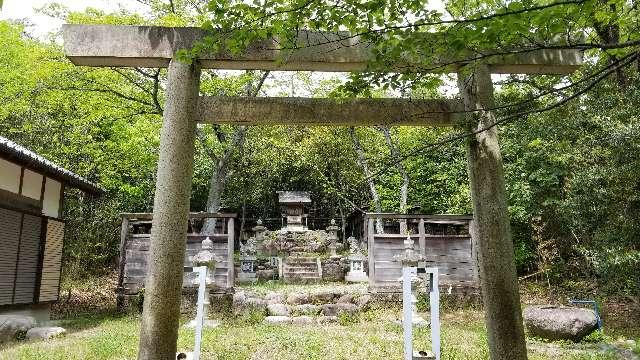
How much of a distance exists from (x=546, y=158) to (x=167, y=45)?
18.9 m

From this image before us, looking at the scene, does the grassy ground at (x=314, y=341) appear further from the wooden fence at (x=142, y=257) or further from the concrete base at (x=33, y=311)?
the wooden fence at (x=142, y=257)

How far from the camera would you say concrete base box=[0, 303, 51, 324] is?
34.5 feet

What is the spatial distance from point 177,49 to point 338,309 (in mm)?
10612

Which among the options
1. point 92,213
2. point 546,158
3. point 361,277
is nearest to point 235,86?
point 92,213

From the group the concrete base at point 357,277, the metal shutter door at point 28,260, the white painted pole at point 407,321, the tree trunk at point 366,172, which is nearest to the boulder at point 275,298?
the metal shutter door at point 28,260

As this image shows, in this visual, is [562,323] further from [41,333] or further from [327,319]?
[41,333]

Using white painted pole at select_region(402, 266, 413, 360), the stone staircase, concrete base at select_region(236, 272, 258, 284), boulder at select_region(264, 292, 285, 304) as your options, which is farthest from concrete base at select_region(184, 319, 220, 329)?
the stone staircase

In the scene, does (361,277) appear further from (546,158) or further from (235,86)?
(235,86)

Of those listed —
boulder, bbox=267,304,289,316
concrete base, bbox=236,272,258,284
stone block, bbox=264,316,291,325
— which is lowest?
stone block, bbox=264,316,291,325

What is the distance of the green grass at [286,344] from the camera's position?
25.1 feet

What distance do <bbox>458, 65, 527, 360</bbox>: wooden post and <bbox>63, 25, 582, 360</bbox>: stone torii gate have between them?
1cm

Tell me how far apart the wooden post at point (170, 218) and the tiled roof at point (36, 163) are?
6.53m

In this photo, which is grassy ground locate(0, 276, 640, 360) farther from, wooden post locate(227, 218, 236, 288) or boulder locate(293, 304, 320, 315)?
wooden post locate(227, 218, 236, 288)

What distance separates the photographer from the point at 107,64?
5.04m
